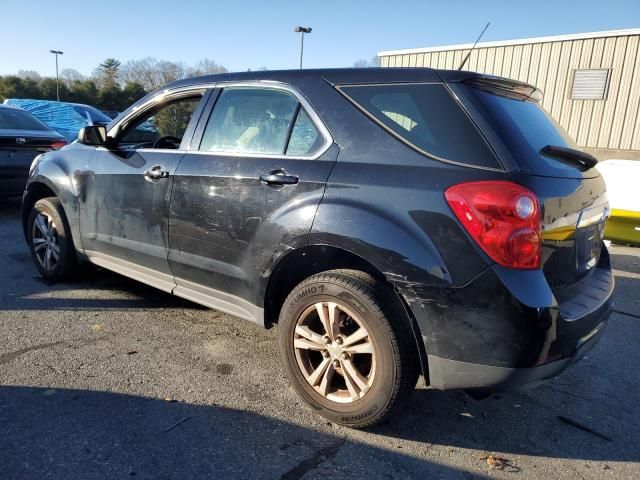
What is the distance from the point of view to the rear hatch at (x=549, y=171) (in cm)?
212

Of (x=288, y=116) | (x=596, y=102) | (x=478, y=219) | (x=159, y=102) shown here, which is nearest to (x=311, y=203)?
(x=288, y=116)

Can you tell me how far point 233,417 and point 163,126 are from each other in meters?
2.52

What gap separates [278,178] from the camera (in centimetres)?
264

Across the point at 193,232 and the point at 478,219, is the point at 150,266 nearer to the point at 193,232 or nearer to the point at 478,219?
the point at 193,232

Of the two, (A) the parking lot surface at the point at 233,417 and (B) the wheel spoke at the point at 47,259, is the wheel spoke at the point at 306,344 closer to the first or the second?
(A) the parking lot surface at the point at 233,417

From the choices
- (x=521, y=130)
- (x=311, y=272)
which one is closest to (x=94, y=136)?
(x=311, y=272)

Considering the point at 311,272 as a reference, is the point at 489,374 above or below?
below

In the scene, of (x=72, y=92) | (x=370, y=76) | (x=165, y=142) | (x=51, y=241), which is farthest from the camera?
(x=72, y=92)

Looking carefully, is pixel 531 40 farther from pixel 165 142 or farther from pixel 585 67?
pixel 165 142

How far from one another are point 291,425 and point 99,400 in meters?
1.07

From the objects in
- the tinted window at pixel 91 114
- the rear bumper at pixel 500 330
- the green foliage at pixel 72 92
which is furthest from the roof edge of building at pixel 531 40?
the green foliage at pixel 72 92

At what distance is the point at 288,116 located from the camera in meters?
2.81

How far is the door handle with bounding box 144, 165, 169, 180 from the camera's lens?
3.26 metres

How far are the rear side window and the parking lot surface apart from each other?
55.8 inches
